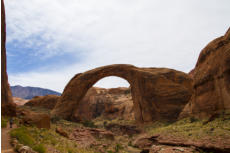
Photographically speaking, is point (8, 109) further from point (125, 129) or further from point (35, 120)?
point (125, 129)

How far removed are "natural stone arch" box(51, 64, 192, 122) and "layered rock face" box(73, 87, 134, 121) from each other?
2180 millimetres

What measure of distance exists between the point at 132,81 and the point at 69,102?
8689 millimetres

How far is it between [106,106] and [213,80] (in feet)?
103

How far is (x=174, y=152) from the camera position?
916 cm

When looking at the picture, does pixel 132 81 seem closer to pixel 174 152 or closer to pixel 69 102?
pixel 69 102

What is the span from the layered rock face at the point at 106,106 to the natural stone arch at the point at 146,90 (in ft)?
7.15

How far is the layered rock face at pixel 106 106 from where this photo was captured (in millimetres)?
35944

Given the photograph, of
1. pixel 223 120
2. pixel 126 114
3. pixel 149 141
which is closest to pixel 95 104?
pixel 126 114

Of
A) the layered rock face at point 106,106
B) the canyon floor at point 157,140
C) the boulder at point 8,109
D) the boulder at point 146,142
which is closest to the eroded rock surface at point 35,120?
the canyon floor at point 157,140

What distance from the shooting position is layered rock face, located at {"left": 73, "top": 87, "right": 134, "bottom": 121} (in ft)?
118

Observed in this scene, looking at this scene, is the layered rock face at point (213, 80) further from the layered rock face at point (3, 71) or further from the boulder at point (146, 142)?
the layered rock face at point (3, 71)

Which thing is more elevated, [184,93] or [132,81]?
[132,81]

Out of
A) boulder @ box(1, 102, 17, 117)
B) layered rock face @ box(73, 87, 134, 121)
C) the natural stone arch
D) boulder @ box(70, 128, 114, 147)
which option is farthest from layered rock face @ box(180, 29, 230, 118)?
layered rock face @ box(73, 87, 134, 121)

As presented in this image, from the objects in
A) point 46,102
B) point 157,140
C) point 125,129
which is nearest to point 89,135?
point 157,140
